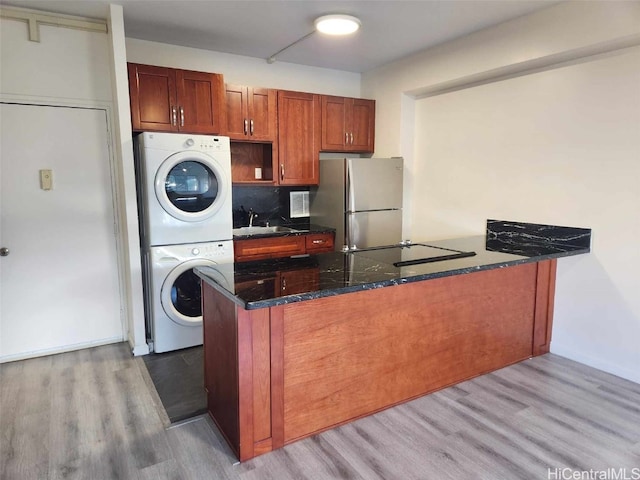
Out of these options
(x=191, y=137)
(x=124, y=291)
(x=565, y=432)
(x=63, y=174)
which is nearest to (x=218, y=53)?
(x=191, y=137)

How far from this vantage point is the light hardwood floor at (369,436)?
1.92 m

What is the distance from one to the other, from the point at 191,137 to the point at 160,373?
1.75m

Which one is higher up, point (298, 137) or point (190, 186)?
point (298, 137)

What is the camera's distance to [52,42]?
3.03m

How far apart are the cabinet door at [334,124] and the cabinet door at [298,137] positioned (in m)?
0.08

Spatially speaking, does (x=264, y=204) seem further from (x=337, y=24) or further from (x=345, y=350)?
(x=345, y=350)

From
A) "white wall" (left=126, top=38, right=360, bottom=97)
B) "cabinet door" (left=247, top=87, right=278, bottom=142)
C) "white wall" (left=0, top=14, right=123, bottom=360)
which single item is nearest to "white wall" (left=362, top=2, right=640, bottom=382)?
"white wall" (left=126, top=38, right=360, bottom=97)

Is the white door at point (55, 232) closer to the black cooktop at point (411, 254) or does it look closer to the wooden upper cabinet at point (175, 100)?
the wooden upper cabinet at point (175, 100)

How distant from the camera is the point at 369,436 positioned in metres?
2.16

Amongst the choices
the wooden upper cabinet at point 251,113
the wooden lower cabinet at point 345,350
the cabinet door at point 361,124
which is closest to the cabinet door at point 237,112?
the wooden upper cabinet at point 251,113

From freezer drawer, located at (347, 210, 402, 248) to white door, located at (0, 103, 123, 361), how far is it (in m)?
2.12

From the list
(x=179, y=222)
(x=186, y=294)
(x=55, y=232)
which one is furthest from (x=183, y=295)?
(x=55, y=232)

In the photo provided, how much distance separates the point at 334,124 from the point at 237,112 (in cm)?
105

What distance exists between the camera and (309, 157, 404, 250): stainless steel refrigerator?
395 centimetres
